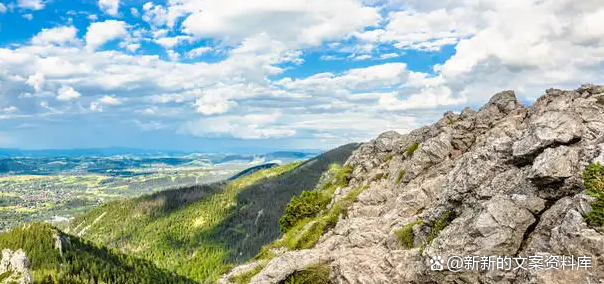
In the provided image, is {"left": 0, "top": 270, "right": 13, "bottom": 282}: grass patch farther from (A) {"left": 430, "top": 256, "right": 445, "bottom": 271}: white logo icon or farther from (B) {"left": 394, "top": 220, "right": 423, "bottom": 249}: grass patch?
(A) {"left": 430, "top": 256, "right": 445, "bottom": 271}: white logo icon

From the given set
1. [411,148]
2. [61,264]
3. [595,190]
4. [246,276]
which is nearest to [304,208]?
[411,148]

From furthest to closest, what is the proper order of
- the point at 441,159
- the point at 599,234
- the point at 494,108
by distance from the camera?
the point at 494,108
the point at 441,159
the point at 599,234

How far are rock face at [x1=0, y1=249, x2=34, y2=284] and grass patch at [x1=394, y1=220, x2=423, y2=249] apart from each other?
517ft

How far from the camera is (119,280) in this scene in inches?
7318

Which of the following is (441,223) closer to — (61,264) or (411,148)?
(411,148)

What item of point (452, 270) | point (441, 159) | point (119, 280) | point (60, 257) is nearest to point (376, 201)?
point (441, 159)

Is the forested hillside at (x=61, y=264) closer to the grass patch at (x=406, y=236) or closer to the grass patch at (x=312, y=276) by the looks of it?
the grass patch at (x=312, y=276)

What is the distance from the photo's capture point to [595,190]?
2070 centimetres

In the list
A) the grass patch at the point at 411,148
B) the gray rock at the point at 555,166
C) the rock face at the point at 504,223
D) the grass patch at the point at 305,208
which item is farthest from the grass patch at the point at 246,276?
the grass patch at the point at 411,148

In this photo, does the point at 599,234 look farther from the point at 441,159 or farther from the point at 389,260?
the point at 441,159

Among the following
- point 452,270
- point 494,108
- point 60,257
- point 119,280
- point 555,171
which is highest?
point 494,108

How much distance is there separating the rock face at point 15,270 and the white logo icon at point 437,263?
16404 cm

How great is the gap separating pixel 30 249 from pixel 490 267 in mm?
232062

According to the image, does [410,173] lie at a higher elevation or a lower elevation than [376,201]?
higher
